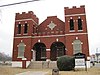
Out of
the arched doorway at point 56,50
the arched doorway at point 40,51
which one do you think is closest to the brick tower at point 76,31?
the arched doorway at point 56,50

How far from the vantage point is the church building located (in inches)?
1257

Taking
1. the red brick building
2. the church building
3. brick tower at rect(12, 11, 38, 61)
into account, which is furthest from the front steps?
brick tower at rect(12, 11, 38, 61)

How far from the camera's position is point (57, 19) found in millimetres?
37312

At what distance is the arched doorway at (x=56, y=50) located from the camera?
1366 inches

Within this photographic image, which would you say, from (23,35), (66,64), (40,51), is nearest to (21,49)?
(23,35)

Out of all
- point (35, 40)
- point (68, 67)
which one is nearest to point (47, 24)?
point (35, 40)

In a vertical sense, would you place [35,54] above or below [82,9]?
below

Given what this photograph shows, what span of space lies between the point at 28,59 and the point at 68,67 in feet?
43.1

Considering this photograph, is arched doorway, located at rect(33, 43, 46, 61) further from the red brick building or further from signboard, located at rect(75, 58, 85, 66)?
signboard, located at rect(75, 58, 85, 66)

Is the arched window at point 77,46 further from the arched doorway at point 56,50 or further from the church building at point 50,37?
the arched doorway at point 56,50

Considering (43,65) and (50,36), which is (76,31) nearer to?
(50,36)

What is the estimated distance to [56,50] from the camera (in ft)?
116

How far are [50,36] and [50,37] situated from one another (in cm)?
19

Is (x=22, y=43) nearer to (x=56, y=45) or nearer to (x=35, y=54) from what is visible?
(x=35, y=54)
